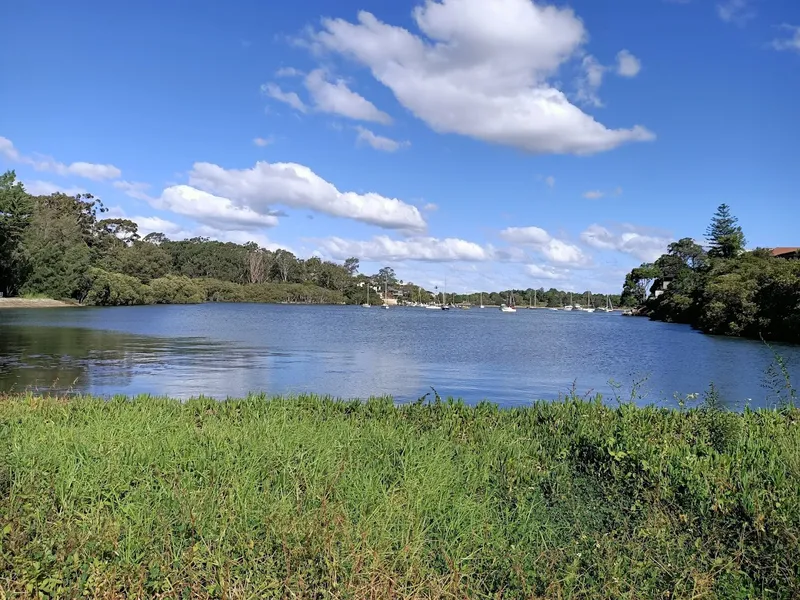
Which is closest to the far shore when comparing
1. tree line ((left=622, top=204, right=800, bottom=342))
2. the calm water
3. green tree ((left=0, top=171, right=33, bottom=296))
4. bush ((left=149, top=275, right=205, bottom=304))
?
green tree ((left=0, top=171, right=33, bottom=296))

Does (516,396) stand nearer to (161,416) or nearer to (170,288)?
(161,416)

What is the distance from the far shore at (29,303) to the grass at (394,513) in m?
93.2

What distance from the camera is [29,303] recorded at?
89562 mm

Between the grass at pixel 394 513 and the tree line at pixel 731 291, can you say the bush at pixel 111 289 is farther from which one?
the grass at pixel 394 513

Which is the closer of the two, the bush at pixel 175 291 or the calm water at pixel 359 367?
the calm water at pixel 359 367

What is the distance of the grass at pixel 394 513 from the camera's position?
4.17 m

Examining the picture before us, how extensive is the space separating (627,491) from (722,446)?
76.2 inches

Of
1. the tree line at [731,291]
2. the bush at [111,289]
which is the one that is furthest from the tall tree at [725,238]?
the bush at [111,289]

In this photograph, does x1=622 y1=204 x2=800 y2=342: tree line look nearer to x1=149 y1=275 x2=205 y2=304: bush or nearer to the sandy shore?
the sandy shore

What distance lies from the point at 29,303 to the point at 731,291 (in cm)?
9028

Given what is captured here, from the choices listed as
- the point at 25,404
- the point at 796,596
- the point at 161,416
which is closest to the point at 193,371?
the point at 25,404

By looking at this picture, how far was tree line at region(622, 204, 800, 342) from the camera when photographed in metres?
53.2

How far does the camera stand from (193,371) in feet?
79.4

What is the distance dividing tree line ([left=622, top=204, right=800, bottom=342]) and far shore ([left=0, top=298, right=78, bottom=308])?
290 feet
